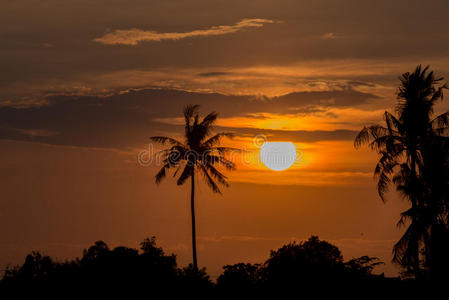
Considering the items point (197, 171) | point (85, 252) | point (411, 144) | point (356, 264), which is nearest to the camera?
point (356, 264)

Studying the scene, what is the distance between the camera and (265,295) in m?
38.8

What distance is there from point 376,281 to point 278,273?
18.6 ft

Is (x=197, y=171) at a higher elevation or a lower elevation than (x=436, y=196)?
higher

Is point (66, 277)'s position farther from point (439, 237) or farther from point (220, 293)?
point (439, 237)

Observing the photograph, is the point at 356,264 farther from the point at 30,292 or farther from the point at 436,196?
the point at 30,292

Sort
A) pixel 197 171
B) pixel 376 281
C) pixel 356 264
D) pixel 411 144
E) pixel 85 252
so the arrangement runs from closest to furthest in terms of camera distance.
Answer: pixel 376 281
pixel 356 264
pixel 411 144
pixel 85 252
pixel 197 171

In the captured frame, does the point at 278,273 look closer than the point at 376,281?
No

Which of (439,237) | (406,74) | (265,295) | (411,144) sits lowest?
(265,295)

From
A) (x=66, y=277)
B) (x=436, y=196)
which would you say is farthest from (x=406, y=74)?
(x=66, y=277)

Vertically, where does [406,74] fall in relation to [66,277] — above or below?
above

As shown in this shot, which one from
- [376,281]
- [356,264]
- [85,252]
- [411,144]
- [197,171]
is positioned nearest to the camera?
[376,281]

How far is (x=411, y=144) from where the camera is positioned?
4469 cm

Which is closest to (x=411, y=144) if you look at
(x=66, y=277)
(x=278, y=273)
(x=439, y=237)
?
(x=439, y=237)

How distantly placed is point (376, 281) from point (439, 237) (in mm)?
6367
